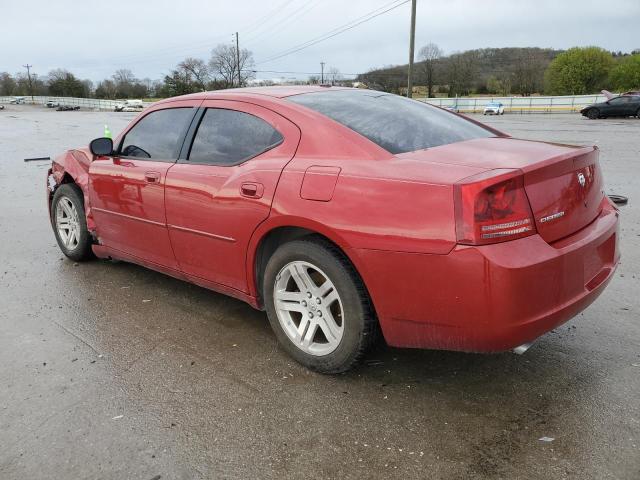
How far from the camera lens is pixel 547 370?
300cm

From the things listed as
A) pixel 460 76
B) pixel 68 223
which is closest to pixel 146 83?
pixel 460 76

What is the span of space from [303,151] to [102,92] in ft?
379

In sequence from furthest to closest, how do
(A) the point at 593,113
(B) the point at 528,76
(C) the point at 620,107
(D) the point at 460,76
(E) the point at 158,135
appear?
(B) the point at 528,76
(D) the point at 460,76
(A) the point at 593,113
(C) the point at 620,107
(E) the point at 158,135

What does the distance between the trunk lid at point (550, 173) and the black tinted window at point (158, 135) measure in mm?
1881

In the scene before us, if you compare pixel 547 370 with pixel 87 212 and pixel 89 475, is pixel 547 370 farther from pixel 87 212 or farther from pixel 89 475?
pixel 87 212

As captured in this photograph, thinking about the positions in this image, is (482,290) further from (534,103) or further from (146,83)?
(146,83)

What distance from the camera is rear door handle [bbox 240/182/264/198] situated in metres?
3.09

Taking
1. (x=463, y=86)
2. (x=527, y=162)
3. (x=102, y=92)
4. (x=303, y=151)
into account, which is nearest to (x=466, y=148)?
(x=527, y=162)

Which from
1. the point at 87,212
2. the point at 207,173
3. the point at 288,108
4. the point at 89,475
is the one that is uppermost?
the point at 288,108

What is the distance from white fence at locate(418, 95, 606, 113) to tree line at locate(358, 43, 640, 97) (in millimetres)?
24556

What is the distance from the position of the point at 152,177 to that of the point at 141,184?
0.51 feet

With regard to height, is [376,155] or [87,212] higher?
[376,155]

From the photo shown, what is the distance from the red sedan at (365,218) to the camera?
2357 mm

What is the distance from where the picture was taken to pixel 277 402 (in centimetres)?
276
